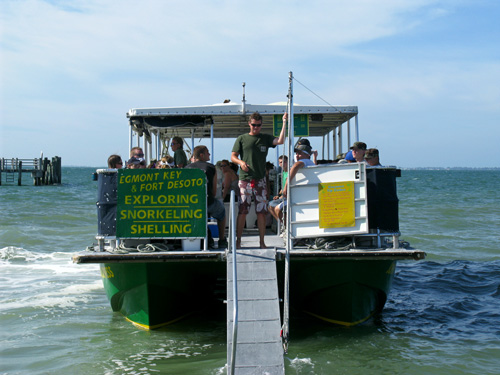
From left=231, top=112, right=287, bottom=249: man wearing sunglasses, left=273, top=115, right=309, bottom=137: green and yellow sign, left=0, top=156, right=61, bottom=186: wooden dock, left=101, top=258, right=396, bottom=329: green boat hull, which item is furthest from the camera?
left=0, top=156, right=61, bottom=186: wooden dock

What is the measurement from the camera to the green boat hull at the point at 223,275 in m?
7.46

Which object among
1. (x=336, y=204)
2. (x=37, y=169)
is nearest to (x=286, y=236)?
(x=336, y=204)

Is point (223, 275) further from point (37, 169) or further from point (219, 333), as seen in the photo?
point (37, 169)

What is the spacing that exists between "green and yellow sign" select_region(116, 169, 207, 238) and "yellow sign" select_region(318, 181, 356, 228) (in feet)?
4.54

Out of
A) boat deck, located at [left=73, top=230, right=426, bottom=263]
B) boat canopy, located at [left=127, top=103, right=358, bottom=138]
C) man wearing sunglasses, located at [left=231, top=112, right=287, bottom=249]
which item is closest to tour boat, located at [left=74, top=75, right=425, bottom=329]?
boat deck, located at [left=73, top=230, right=426, bottom=263]

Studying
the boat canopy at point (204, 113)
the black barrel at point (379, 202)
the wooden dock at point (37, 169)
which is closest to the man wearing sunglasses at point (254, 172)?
the black barrel at point (379, 202)

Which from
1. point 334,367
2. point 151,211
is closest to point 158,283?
point 151,211

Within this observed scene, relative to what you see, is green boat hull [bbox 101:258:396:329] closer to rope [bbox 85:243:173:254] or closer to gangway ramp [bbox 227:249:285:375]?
rope [bbox 85:243:173:254]

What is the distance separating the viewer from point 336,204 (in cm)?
705

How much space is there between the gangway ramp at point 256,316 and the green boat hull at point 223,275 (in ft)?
2.18

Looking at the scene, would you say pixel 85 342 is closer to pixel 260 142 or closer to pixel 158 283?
pixel 158 283

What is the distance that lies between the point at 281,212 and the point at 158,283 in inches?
71.1

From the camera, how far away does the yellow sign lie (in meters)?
7.02

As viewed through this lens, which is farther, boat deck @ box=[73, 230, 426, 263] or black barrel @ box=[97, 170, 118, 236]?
black barrel @ box=[97, 170, 118, 236]
